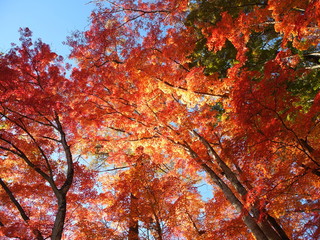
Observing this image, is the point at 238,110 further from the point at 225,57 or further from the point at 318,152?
the point at 225,57

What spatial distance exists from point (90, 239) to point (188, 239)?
581 cm

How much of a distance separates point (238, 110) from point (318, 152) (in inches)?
92.9

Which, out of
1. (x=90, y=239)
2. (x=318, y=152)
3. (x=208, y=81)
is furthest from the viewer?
(x=90, y=239)

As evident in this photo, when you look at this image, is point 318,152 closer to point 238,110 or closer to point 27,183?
point 238,110

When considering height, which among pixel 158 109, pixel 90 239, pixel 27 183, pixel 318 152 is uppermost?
pixel 27 183

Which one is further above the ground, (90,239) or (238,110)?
(90,239)

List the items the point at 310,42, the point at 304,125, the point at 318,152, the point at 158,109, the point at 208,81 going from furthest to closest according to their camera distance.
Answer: the point at 158,109
the point at 208,81
the point at 310,42
the point at 318,152
the point at 304,125

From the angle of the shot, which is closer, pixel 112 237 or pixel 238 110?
pixel 238 110

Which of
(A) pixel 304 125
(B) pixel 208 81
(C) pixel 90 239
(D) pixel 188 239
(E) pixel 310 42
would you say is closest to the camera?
(A) pixel 304 125

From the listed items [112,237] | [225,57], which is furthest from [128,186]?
[225,57]

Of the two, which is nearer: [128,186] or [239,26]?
[239,26]

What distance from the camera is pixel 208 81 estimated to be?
727 cm

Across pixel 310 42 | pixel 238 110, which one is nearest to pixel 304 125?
pixel 238 110

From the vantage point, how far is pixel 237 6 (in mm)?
7336
